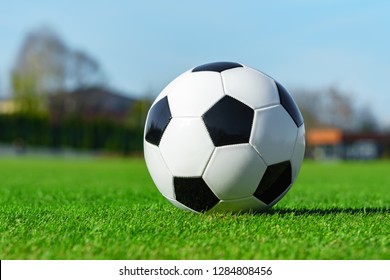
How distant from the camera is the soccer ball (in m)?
4.08

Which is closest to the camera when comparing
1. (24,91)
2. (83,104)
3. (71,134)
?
(71,134)

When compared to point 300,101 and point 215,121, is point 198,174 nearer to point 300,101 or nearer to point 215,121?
point 215,121

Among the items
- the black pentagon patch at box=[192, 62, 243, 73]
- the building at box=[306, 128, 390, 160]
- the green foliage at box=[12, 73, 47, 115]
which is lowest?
the building at box=[306, 128, 390, 160]

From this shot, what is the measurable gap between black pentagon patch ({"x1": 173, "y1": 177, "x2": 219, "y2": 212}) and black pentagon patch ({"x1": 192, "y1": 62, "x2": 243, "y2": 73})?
3.19 ft

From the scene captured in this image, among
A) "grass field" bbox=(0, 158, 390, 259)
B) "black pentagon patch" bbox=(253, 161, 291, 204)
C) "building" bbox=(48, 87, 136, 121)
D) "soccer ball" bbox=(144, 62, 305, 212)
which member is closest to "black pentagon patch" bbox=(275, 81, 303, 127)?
"soccer ball" bbox=(144, 62, 305, 212)

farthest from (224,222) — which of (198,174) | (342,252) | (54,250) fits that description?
(54,250)

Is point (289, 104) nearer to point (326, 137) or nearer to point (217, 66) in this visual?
point (217, 66)

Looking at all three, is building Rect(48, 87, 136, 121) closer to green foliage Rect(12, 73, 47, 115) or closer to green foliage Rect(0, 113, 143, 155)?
green foliage Rect(12, 73, 47, 115)

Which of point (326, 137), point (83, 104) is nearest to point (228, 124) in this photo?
point (326, 137)

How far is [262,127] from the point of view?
4.12 metres

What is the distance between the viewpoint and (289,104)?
442cm

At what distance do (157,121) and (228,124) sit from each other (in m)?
0.66

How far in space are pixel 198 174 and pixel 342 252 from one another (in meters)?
1.41
